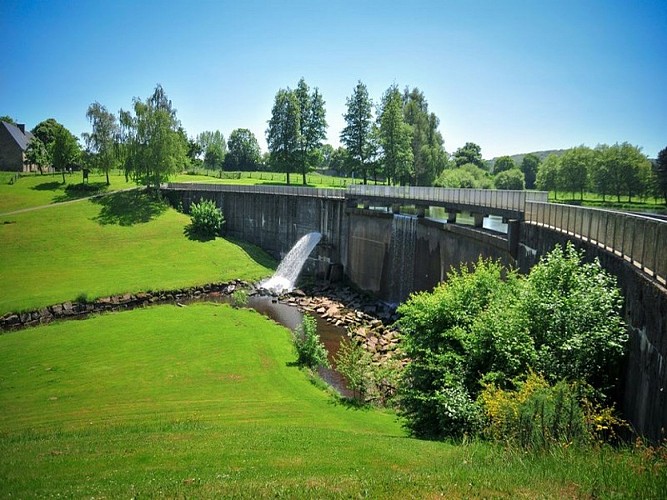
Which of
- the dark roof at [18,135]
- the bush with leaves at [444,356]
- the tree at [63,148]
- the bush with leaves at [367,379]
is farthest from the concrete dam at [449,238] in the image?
the dark roof at [18,135]

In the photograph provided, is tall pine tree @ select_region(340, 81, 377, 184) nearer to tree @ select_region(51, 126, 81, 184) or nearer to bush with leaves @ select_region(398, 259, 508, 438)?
tree @ select_region(51, 126, 81, 184)

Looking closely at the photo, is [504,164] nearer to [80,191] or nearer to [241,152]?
[241,152]

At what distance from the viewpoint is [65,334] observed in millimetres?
31344

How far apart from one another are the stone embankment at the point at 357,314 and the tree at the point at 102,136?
4451 centimetres

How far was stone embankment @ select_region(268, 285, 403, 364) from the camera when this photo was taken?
31.2 meters

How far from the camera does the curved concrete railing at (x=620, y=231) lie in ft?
40.3

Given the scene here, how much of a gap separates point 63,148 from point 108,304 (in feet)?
162

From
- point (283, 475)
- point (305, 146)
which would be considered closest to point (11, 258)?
point (305, 146)

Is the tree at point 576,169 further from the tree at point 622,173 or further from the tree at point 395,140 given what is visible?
the tree at point 395,140

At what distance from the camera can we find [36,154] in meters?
94.4

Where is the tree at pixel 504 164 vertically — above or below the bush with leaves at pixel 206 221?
above

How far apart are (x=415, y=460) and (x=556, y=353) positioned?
5261 mm

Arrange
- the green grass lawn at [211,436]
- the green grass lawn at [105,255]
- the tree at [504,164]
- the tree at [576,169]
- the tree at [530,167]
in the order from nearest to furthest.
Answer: the green grass lawn at [211,436], the green grass lawn at [105,255], the tree at [576,169], the tree at [530,167], the tree at [504,164]

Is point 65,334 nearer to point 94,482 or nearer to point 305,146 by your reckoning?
point 94,482
